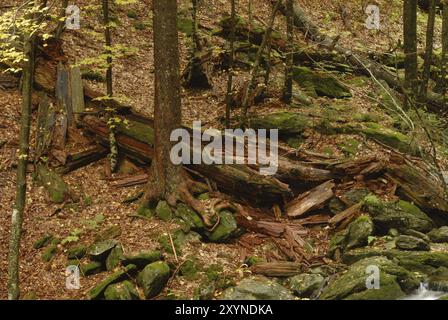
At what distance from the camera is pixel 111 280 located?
9.01 metres

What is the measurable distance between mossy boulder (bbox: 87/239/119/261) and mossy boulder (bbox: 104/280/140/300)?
3.11ft

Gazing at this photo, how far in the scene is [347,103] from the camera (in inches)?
627

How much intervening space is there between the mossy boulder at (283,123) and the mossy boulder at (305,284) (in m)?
5.34

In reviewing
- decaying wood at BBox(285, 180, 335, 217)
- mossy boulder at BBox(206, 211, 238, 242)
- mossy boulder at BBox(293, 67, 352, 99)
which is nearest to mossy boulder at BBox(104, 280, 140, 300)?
mossy boulder at BBox(206, 211, 238, 242)

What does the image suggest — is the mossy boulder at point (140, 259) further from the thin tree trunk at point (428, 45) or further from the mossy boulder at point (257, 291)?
the thin tree trunk at point (428, 45)

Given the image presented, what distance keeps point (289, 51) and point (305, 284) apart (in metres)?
8.43

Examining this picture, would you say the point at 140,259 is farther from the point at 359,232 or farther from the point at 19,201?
the point at 359,232

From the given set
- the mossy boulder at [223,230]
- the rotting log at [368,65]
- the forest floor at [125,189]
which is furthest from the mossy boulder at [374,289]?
the rotting log at [368,65]

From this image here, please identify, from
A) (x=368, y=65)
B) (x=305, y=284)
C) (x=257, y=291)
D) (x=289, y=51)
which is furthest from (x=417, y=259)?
(x=368, y=65)

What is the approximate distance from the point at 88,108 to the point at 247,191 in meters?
5.44

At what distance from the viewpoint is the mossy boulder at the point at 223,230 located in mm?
10547

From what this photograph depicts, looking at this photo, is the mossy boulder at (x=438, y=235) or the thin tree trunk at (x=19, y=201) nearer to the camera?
the thin tree trunk at (x=19, y=201)

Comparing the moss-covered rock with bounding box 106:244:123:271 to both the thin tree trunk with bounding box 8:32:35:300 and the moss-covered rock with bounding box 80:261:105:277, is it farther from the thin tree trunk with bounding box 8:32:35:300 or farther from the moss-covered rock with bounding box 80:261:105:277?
the thin tree trunk with bounding box 8:32:35:300

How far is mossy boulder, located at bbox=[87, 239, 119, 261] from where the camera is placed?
31.7 feet
